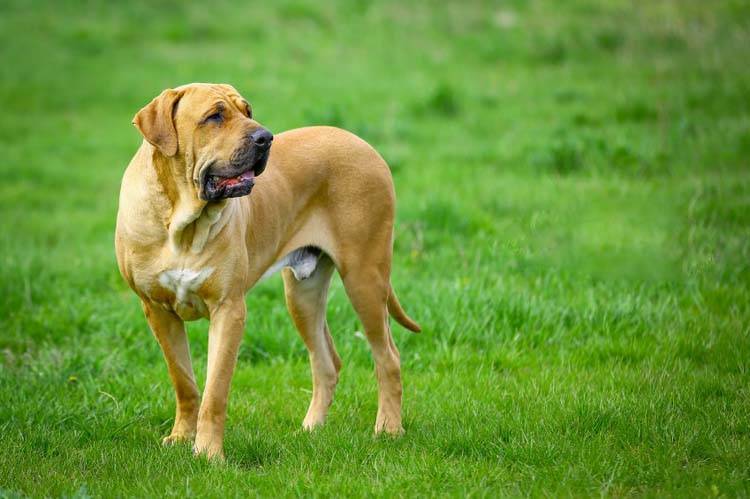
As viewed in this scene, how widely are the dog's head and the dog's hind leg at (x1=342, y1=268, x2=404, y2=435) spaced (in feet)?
3.18

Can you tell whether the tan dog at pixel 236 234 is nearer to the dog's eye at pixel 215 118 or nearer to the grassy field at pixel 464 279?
the dog's eye at pixel 215 118

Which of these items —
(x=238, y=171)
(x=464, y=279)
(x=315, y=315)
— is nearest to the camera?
(x=238, y=171)

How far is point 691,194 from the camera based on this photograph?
919 centimetres

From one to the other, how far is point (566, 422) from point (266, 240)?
6.07ft

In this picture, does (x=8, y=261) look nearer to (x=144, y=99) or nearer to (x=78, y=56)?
(x=144, y=99)

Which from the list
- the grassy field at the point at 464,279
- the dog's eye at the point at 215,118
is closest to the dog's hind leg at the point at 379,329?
the grassy field at the point at 464,279

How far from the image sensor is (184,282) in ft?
16.5

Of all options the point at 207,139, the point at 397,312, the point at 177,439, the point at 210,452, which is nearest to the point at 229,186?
the point at 207,139

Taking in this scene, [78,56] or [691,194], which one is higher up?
[691,194]

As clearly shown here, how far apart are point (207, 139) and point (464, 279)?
3171 mm

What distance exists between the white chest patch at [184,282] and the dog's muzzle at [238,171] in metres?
0.39

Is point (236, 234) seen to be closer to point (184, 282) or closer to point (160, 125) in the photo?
point (184, 282)

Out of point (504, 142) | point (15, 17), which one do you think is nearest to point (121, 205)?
point (504, 142)

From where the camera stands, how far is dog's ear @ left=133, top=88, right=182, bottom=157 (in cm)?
490
